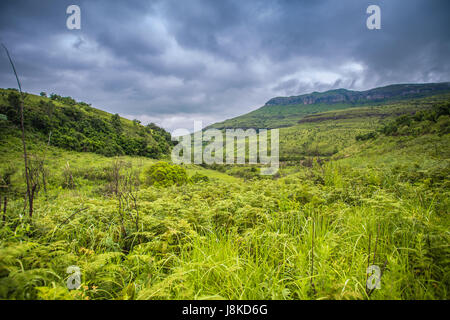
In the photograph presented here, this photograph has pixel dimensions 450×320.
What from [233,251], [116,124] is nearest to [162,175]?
[233,251]

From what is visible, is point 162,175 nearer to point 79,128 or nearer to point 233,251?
point 233,251

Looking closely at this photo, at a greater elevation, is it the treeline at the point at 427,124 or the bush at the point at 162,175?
the treeline at the point at 427,124

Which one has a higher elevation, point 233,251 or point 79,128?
point 79,128

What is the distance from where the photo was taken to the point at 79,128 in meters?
56.2

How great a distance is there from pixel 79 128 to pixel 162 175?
2279 inches

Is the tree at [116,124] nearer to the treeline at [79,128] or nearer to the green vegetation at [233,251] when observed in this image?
the treeline at [79,128]

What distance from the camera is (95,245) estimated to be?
2.78m

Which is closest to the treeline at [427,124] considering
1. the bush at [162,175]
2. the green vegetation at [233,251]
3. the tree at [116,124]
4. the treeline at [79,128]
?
the green vegetation at [233,251]

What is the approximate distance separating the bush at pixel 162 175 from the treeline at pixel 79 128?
2732 cm

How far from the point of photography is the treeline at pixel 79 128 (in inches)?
1645
